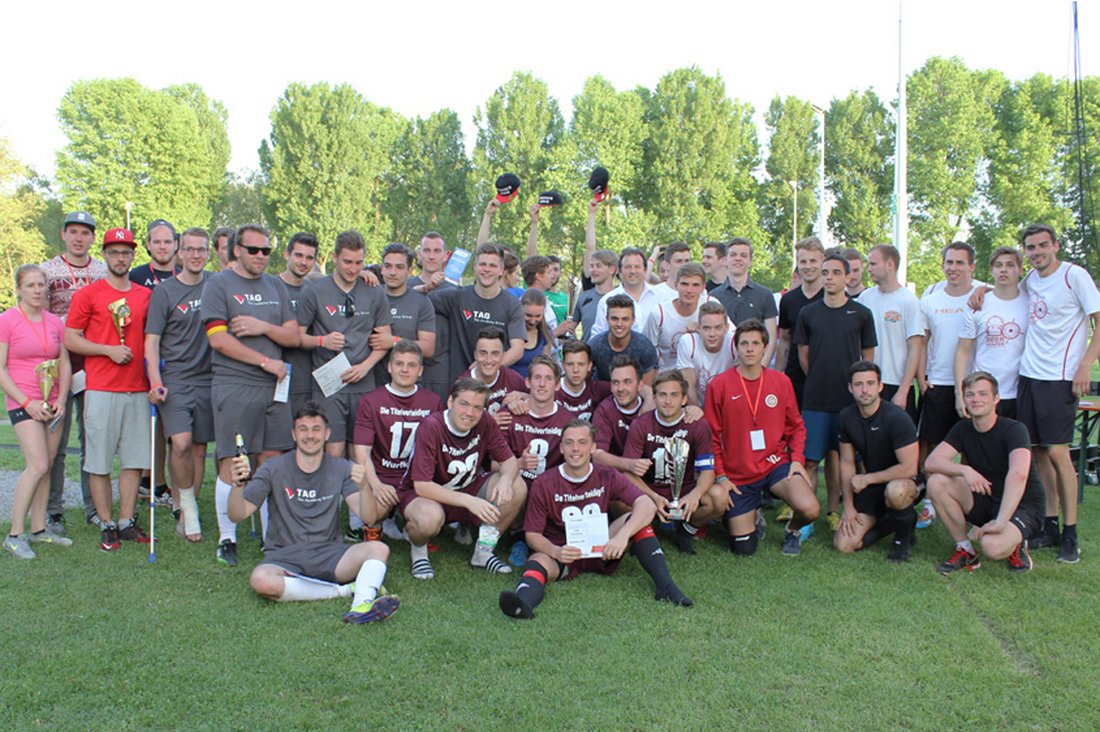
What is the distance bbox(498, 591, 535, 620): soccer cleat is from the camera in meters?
4.28

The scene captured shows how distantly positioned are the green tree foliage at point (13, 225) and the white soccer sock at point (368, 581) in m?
33.6

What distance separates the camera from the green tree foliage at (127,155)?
3841 centimetres

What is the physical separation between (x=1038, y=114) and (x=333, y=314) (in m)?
37.4

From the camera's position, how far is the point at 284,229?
38500mm

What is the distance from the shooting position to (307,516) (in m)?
4.70

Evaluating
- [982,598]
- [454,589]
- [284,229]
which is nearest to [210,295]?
[454,589]

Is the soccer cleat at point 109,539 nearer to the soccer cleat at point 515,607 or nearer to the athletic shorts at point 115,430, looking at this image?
the athletic shorts at point 115,430

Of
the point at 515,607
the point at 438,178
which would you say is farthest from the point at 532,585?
the point at 438,178

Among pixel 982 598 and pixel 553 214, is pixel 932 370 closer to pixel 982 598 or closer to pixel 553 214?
pixel 982 598

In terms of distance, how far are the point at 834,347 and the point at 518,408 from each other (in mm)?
2637

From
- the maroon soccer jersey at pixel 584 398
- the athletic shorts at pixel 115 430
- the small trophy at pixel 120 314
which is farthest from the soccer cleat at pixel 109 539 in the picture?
the maroon soccer jersey at pixel 584 398

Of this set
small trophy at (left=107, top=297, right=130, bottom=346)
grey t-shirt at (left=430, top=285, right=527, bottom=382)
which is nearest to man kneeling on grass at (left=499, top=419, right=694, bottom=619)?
grey t-shirt at (left=430, top=285, right=527, bottom=382)

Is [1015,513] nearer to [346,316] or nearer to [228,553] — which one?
[346,316]

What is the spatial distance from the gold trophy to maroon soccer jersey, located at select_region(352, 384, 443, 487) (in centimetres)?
216
